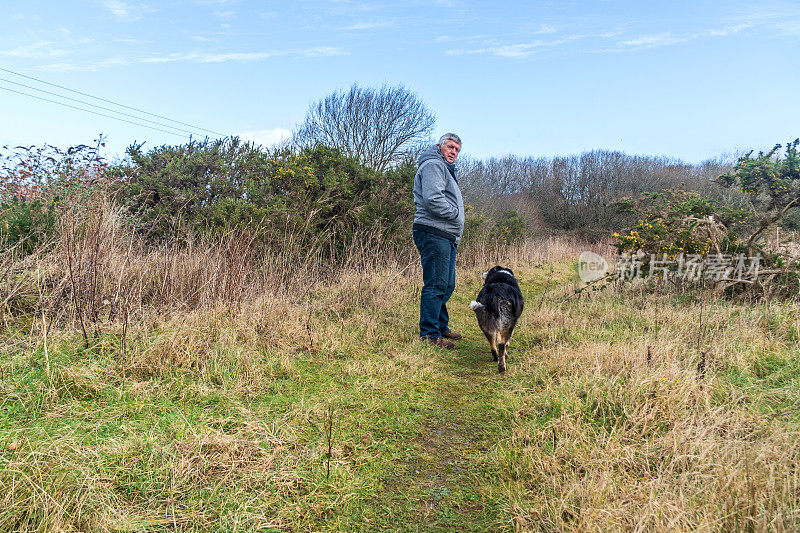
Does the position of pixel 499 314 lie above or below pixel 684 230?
below

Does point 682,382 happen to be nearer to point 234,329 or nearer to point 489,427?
point 489,427

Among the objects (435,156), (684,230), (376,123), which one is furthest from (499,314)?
(376,123)

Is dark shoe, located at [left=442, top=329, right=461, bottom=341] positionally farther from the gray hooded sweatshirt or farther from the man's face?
the man's face

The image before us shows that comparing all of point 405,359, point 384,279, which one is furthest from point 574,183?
point 405,359

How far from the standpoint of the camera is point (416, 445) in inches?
116

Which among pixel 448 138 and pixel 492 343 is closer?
pixel 492 343

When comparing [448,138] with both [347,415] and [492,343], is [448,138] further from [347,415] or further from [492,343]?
[347,415]

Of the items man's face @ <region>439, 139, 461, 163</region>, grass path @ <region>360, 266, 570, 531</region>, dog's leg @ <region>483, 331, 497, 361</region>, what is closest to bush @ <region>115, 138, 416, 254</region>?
man's face @ <region>439, 139, 461, 163</region>

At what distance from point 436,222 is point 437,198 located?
0.28 meters

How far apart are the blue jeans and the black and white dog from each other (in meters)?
0.49

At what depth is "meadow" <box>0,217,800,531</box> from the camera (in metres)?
2.02

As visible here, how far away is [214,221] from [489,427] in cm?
654

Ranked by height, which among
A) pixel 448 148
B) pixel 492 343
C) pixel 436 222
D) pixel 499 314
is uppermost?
pixel 448 148

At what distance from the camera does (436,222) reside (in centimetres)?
511
